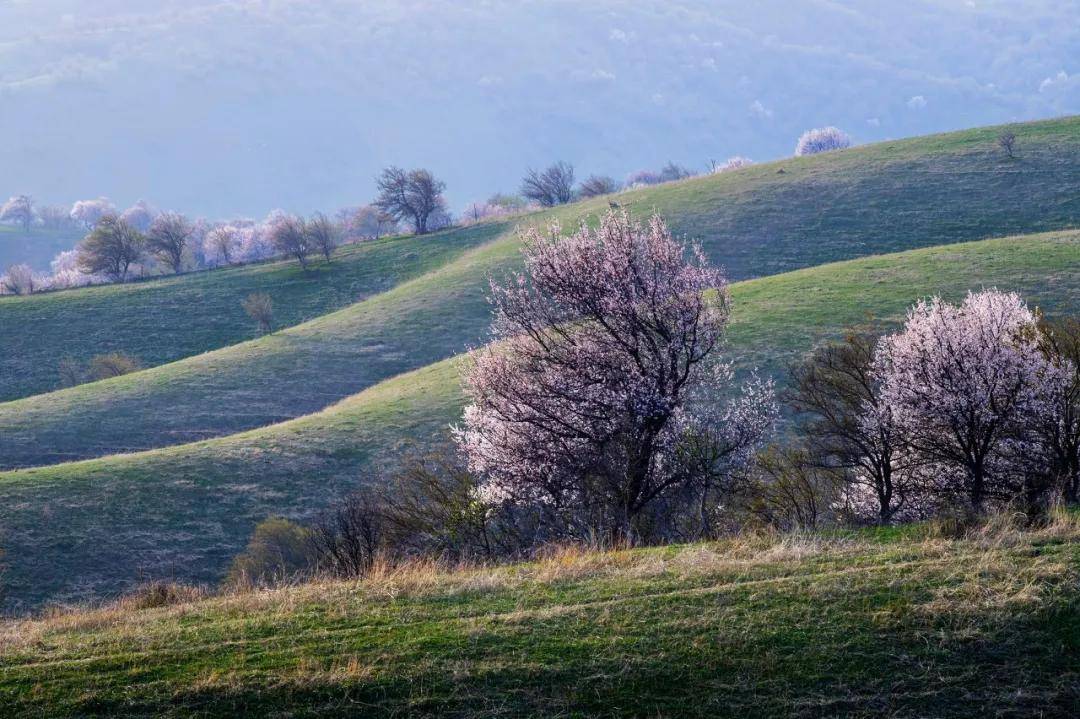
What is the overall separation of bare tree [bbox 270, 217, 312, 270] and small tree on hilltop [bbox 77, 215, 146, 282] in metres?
16.8

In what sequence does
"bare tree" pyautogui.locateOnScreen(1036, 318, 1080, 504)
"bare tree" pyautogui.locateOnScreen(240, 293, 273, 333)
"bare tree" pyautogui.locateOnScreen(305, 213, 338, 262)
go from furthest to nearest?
"bare tree" pyautogui.locateOnScreen(305, 213, 338, 262)
"bare tree" pyautogui.locateOnScreen(240, 293, 273, 333)
"bare tree" pyautogui.locateOnScreen(1036, 318, 1080, 504)

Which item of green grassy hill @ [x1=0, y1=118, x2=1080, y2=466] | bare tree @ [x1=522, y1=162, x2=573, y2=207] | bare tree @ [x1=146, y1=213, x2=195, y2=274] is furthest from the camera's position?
bare tree @ [x1=522, y1=162, x2=573, y2=207]

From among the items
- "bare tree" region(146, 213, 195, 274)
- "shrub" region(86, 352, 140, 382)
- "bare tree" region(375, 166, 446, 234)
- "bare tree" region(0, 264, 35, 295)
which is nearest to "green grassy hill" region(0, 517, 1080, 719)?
"shrub" region(86, 352, 140, 382)

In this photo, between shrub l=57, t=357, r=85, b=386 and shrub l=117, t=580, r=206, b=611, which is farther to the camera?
shrub l=57, t=357, r=85, b=386

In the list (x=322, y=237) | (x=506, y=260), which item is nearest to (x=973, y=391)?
(x=506, y=260)

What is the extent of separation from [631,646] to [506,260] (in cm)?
6412

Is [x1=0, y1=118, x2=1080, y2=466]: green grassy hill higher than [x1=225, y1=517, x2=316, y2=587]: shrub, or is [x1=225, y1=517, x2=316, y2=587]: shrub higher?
[x1=0, y1=118, x2=1080, y2=466]: green grassy hill

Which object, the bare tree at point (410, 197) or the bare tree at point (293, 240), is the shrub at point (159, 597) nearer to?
the bare tree at point (293, 240)

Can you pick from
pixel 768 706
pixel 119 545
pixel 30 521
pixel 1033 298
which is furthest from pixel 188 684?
pixel 1033 298

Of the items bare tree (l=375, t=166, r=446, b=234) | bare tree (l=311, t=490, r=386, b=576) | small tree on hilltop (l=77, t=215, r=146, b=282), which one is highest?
bare tree (l=375, t=166, r=446, b=234)

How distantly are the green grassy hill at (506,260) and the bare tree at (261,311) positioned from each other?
218 inches

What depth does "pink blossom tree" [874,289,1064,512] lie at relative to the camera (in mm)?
20547

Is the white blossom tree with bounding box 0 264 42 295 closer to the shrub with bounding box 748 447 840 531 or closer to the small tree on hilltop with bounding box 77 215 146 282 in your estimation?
the small tree on hilltop with bounding box 77 215 146 282

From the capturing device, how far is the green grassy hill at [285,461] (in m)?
29.6
